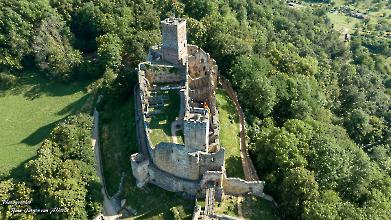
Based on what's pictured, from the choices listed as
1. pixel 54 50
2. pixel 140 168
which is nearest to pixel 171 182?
pixel 140 168

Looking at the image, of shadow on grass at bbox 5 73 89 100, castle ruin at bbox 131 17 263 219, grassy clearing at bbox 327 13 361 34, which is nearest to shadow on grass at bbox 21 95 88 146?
shadow on grass at bbox 5 73 89 100

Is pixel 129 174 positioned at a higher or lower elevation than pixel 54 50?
lower

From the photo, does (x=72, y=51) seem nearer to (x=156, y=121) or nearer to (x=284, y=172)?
(x=156, y=121)

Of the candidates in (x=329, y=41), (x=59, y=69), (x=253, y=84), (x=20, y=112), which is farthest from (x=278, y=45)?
(x=20, y=112)

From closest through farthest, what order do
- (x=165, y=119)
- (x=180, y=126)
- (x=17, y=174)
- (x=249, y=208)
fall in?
(x=249, y=208)
(x=180, y=126)
(x=17, y=174)
(x=165, y=119)

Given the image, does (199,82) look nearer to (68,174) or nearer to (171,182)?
(171,182)

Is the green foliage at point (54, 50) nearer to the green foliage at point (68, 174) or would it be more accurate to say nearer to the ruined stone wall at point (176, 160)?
the green foliage at point (68, 174)
